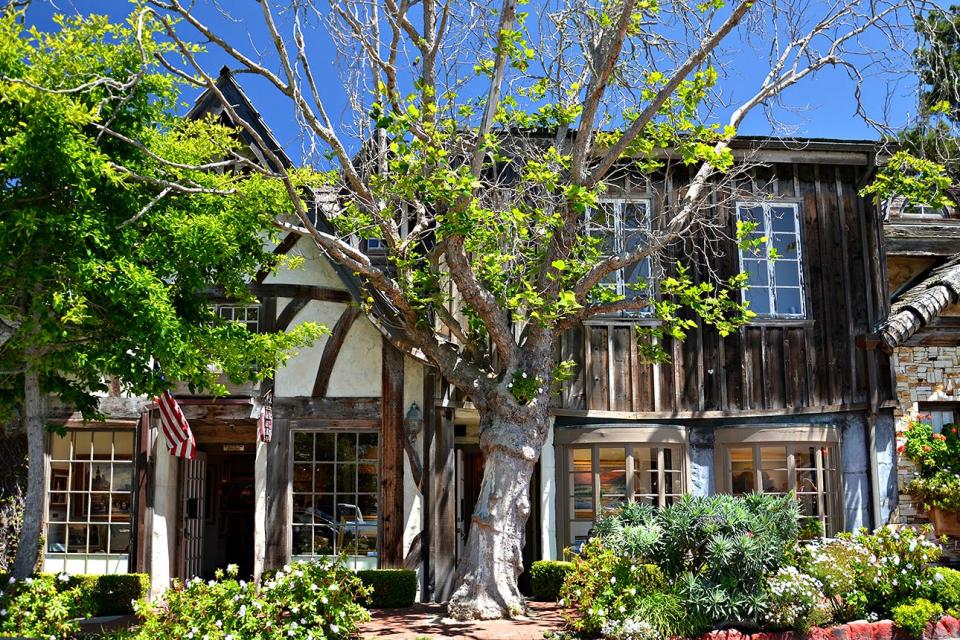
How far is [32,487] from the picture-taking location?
364 inches

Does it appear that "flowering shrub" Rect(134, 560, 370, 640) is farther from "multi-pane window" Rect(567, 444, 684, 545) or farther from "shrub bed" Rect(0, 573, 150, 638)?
"multi-pane window" Rect(567, 444, 684, 545)

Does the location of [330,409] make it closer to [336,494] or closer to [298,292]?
[336,494]

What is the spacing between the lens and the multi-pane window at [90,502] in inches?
494

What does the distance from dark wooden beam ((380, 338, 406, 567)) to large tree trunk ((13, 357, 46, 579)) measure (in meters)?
4.48

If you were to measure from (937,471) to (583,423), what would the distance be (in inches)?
195

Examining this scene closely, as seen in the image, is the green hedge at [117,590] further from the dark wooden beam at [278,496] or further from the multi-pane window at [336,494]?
the multi-pane window at [336,494]

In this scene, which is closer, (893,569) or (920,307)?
(893,569)

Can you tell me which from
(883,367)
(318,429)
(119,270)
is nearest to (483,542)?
(318,429)

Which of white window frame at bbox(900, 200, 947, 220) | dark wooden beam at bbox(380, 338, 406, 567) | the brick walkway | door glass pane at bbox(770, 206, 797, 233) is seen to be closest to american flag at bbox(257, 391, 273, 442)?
dark wooden beam at bbox(380, 338, 406, 567)

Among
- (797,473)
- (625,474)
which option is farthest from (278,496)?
(797,473)

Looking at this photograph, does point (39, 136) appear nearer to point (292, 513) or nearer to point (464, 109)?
point (464, 109)

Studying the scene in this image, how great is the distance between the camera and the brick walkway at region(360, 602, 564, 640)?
30.1 feet

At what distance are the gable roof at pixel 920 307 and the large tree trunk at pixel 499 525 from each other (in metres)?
5.66

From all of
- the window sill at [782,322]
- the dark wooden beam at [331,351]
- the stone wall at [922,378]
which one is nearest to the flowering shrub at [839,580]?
the stone wall at [922,378]
